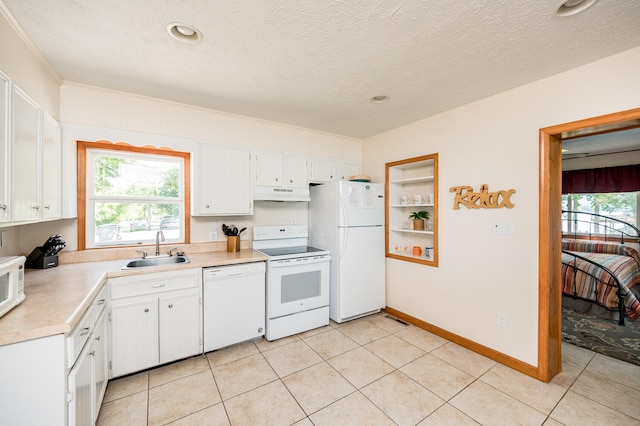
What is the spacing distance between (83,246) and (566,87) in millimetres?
4416

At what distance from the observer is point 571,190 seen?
18.7 feet

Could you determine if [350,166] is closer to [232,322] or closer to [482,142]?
[482,142]

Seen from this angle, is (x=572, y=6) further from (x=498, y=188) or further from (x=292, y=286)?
(x=292, y=286)

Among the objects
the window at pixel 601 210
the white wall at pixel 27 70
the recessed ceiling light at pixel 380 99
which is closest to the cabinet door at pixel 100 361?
the white wall at pixel 27 70

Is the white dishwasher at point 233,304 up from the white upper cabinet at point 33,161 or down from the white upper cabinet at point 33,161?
down

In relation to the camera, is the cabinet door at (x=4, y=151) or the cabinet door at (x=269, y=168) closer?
the cabinet door at (x=4, y=151)

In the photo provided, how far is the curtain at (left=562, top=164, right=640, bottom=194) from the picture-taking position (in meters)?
5.01

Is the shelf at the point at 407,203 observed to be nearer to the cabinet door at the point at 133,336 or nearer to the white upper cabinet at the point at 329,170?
the white upper cabinet at the point at 329,170

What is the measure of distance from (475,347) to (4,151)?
12.5 ft

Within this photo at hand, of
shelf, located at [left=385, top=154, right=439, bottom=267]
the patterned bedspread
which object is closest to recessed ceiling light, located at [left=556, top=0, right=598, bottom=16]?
shelf, located at [left=385, top=154, right=439, bottom=267]

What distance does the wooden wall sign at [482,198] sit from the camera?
2.43 meters

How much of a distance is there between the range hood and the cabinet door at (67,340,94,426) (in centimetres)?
197

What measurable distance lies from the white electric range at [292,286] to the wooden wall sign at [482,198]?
5.26 feet

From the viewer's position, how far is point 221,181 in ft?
9.61
